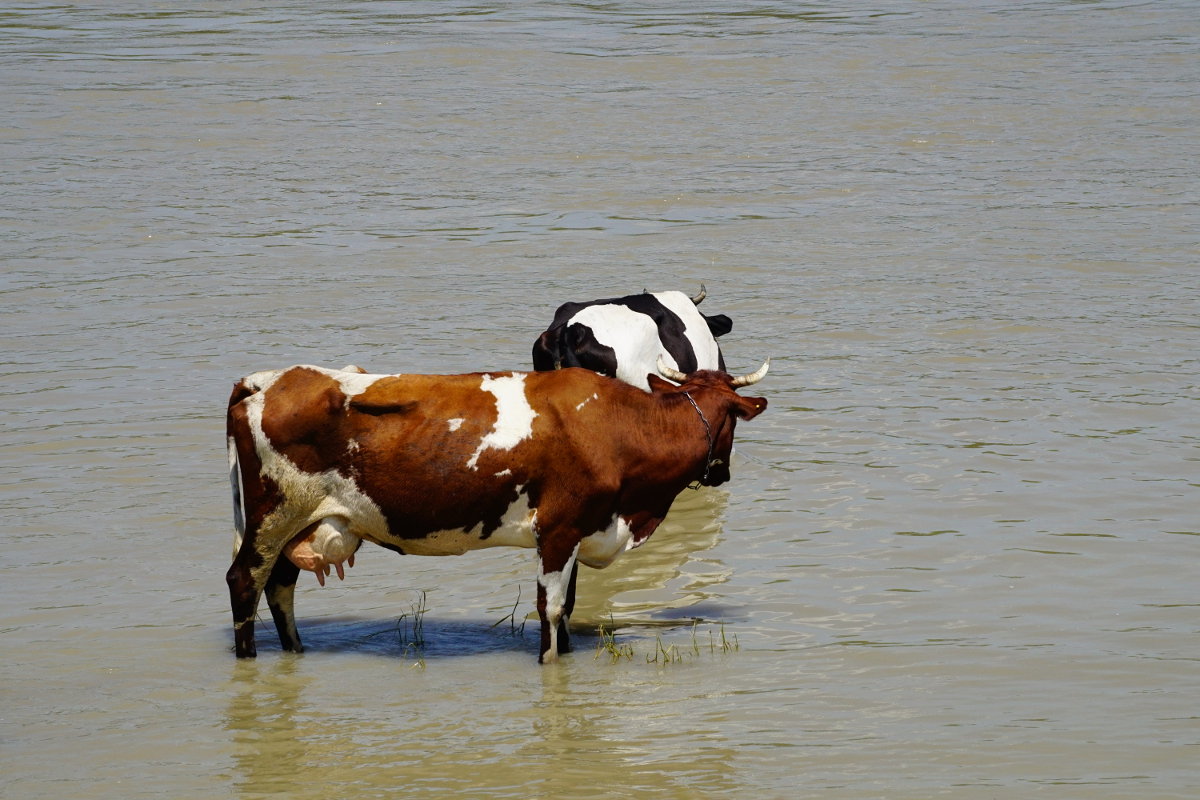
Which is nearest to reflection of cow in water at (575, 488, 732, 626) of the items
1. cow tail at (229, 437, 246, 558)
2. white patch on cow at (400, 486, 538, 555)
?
white patch on cow at (400, 486, 538, 555)

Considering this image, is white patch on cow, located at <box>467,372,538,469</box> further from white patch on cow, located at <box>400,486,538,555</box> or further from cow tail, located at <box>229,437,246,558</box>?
cow tail, located at <box>229,437,246,558</box>

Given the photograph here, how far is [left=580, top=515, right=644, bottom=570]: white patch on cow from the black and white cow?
2.27 meters

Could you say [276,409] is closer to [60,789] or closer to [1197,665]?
[60,789]

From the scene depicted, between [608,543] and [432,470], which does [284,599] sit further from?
[608,543]

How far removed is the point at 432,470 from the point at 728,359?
270 inches

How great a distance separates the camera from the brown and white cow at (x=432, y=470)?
26.2ft

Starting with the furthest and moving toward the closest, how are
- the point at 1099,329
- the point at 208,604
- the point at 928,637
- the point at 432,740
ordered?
1. the point at 1099,329
2. the point at 208,604
3. the point at 928,637
4. the point at 432,740

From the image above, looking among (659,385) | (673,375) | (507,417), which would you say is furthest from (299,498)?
(673,375)

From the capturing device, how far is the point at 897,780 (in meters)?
6.92

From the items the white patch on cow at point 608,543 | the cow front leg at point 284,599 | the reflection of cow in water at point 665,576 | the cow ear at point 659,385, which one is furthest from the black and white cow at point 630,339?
the cow front leg at point 284,599

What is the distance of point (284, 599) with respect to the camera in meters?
8.45

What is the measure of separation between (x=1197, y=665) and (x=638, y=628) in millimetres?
2731

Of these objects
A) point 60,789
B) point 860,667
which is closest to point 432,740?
point 60,789

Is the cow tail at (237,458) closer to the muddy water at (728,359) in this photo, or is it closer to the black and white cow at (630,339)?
the muddy water at (728,359)
